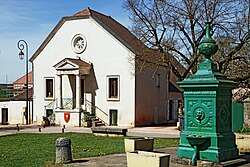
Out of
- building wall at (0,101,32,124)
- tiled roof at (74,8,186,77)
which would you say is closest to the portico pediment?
tiled roof at (74,8,186,77)

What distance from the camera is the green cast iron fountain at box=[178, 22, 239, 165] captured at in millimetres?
11445

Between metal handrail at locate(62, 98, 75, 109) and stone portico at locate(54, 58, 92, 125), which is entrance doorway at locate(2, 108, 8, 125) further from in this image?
metal handrail at locate(62, 98, 75, 109)

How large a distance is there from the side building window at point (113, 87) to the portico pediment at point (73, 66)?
2.10m

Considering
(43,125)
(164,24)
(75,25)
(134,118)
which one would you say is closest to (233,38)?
(164,24)

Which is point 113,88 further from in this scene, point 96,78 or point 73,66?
point 73,66

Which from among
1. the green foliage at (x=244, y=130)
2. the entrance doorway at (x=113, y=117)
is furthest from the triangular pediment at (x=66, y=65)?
the green foliage at (x=244, y=130)

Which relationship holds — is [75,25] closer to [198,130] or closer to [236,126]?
[236,126]

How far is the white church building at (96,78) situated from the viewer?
36750mm

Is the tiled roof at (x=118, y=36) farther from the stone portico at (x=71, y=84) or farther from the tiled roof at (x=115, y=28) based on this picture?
the stone portico at (x=71, y=84)

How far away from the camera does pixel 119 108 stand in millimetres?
37125

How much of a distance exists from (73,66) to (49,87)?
5236 mm

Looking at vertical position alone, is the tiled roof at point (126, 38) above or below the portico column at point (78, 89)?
above

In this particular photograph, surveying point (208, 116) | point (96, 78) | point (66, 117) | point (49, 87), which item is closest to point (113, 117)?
point (96, 78)

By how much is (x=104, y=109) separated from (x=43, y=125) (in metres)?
5.56
